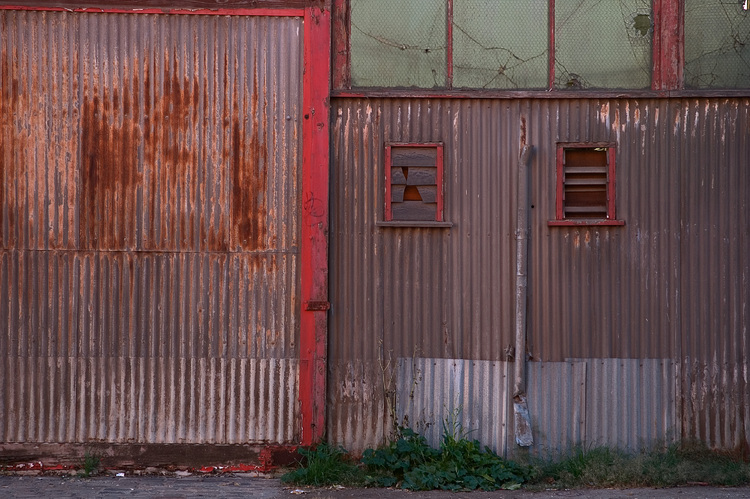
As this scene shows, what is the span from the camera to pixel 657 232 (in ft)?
26.4

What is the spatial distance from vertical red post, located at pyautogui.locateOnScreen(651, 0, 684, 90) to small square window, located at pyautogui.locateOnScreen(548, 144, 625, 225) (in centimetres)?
94

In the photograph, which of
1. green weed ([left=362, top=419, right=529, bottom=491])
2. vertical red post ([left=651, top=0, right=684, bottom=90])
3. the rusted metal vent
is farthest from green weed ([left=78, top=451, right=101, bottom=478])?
vertical red post ([left=651, top=0, right=684, bottom=90])

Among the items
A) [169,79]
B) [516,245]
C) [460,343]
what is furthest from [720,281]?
[169,79]

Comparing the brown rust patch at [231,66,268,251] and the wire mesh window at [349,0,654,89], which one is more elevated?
the wire mesh window at [349,0,654,89]

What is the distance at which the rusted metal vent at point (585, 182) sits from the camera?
8.09 m

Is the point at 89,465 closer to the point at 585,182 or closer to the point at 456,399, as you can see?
the point at 456,399

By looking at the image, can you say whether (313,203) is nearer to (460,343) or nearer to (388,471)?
(460,343)

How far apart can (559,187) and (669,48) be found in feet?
6.44

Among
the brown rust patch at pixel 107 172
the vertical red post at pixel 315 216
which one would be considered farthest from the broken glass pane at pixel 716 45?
the brown rust patch at pixel 107 172

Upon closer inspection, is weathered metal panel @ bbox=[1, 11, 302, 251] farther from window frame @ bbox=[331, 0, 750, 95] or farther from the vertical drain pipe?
the vertical drain pipe

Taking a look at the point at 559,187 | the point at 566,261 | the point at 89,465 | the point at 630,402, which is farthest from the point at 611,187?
the point at 89,465

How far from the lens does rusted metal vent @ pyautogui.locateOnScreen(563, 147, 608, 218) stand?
26.5ft

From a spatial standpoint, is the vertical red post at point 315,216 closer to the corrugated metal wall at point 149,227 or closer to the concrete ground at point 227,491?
the corrugated metal wall at point 149,227

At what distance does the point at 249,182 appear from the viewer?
8039 millimetres
